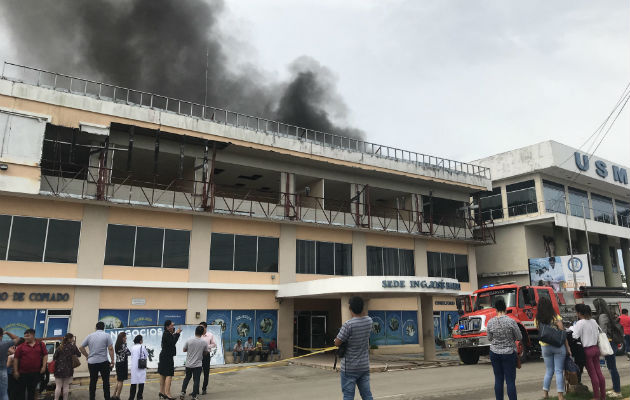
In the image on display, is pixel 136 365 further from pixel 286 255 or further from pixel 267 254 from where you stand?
pixel 286 255

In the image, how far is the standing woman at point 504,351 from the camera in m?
7.56

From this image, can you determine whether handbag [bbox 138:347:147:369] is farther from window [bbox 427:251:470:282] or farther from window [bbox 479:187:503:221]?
window [bbox 479:187:503:221]

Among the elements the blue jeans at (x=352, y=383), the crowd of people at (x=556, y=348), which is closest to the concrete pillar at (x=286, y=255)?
the crowd of people at (x=556, y=348)

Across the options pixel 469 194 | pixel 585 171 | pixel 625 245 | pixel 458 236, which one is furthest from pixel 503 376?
pixel 625 245

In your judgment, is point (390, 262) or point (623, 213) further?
point (623, 213)

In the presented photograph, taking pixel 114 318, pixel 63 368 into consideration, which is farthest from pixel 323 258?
pixel 63 368

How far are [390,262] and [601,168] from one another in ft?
81.6

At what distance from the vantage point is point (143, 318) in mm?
22344

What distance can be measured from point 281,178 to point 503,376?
21.1 m

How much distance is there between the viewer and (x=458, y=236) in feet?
114

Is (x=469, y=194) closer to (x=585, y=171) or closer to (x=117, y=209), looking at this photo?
(x=585, y=171)

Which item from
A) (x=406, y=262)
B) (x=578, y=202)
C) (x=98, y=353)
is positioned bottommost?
(x=98, y=353)

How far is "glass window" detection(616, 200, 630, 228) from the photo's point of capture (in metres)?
47.3

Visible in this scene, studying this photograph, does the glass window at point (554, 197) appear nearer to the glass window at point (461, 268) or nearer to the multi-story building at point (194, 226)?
the glass window at point (461, 268)
